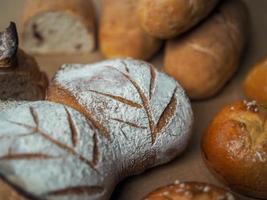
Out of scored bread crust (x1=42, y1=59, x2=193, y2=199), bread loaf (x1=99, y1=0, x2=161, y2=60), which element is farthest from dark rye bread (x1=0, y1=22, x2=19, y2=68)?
bread loaf (x1=99, y1=0, x2=161, y2=60)

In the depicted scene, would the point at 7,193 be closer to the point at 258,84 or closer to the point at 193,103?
the point at 193,103

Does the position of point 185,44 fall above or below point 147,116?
above

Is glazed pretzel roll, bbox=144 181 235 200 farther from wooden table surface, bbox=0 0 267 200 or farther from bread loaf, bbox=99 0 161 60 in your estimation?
bread loaf, bbox=99 0 161 60

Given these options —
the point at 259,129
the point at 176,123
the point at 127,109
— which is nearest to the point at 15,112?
the point at 127,109

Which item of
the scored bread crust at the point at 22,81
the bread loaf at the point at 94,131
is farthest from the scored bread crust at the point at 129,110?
the scored bread crust at the point at 22,81

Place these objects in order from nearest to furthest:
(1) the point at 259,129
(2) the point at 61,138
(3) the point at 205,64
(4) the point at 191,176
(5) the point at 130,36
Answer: (2) the point at 61,138 → (1) the point at 259,129 → (4) the point at 191,176 → (3) the point at 205,64 → (5) the point at 130,36

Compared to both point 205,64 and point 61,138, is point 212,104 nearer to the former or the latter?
point 205,64

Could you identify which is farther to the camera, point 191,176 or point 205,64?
point 205,64

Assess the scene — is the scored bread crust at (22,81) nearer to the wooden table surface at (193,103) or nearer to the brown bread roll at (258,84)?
the wooden table surface at (193,103)
